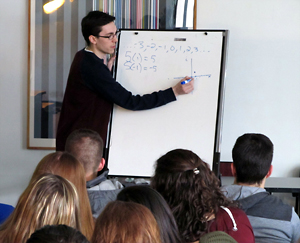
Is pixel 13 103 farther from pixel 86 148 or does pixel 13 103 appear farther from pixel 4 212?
pixel 4 212

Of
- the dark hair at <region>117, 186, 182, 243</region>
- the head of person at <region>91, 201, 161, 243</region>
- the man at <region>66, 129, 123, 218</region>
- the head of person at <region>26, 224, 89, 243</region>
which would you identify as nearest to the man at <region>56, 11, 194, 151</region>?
the man at <region>66, 129, 123, 218</region>

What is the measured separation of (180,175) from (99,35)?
1533mm

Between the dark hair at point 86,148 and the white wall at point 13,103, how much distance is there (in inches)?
59.4

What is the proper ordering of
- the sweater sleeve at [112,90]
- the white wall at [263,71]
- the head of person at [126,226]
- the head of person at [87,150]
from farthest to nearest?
1. the white wall at [263,71]
2. the sweater sleeve at [112,90]
3. the head of person at [87,150]
4. the head of person at [126,226]

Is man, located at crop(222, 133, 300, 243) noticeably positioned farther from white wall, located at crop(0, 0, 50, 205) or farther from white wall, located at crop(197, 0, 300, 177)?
white wall, located at crop(0, 0, 50, 205)

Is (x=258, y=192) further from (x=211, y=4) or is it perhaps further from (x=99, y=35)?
(x=211, y=4)

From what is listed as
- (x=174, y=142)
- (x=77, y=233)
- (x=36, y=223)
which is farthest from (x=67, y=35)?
(x=77, y=233)

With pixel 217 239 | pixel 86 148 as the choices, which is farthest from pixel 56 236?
pixel 86 148

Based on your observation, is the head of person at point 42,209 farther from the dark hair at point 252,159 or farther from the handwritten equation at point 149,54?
the handwritten equation at point 149,54

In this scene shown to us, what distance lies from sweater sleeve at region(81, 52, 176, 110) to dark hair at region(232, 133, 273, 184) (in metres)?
0.87

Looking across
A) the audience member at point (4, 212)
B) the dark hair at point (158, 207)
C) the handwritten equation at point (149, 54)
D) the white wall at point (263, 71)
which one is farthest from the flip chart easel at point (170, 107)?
the dark hair at point (158, 207)

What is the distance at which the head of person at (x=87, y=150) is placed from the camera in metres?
1.92

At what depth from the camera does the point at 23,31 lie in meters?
3.38

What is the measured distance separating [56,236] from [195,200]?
0.77m
